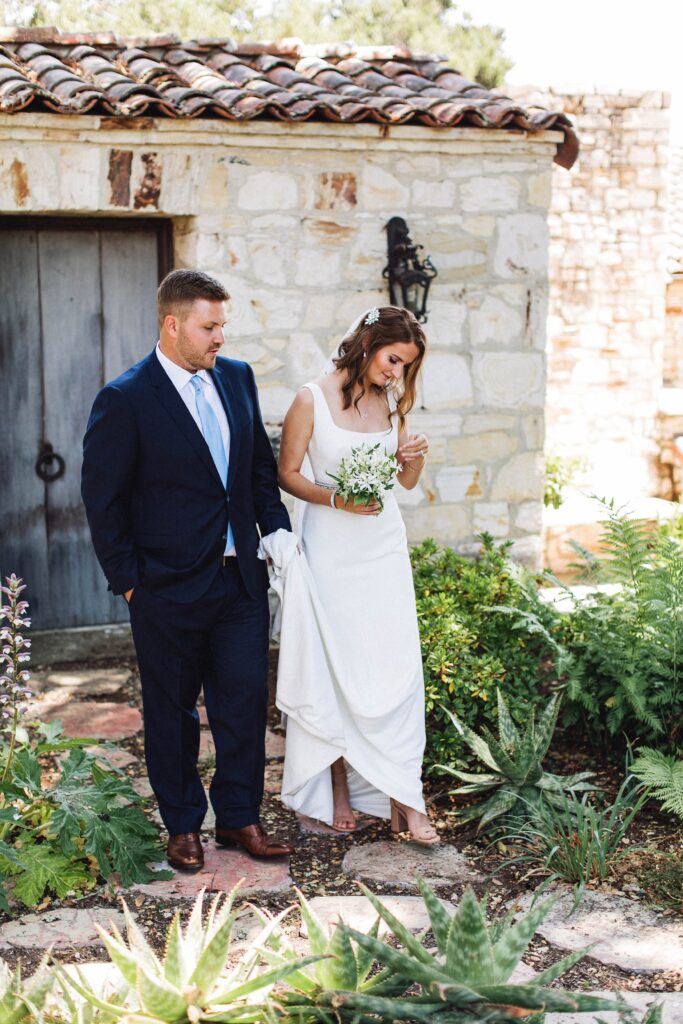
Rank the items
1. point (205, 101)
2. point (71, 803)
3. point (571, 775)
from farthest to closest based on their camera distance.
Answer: point (205, 101)
point (571, 775)
point (71, 803)

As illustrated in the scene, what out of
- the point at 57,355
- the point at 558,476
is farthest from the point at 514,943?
the point at 558,476

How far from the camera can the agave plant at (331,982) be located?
7.79 ft

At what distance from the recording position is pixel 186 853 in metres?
3.77

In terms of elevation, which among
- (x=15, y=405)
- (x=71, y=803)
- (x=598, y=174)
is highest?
(x=598, y=174)

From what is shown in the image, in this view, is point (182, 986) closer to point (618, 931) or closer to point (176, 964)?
point (176, 964)

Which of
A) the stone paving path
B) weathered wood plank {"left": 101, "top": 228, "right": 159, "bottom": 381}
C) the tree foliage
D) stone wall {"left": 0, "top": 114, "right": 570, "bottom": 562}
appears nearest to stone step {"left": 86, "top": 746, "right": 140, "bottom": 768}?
the stone paving path

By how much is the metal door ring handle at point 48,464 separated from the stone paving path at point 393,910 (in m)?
2.32

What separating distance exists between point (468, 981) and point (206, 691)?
1794 mm

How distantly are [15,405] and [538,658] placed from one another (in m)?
3.15

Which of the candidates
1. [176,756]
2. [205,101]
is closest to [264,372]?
[205,101]

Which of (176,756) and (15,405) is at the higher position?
(15,405)

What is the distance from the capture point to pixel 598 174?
1395cm

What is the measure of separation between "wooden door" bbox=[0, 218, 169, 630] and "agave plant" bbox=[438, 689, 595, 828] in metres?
2.90

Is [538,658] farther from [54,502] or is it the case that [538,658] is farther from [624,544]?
[54,502]
